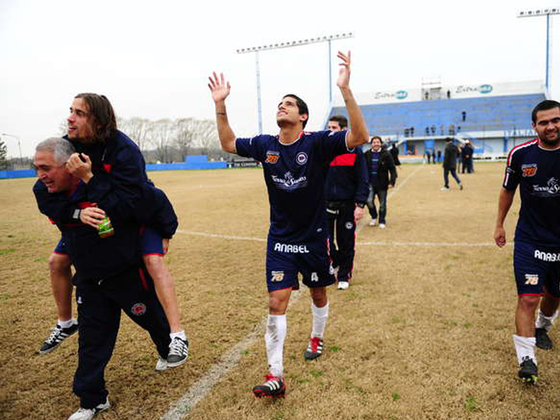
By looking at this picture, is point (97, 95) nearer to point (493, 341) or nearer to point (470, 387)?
point (470, 387)

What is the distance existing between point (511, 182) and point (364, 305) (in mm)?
Result: 2054

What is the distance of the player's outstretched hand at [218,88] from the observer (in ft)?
10.6

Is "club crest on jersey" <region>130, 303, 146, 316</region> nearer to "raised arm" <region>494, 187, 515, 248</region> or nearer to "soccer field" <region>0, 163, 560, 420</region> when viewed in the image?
"soccer field" <region>0, 163, 560, 420</region>

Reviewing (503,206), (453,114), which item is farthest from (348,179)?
(453,114)

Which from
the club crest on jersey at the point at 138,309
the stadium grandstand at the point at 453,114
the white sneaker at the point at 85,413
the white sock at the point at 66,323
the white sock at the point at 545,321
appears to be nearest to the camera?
the white sneaker at the point at 85,413

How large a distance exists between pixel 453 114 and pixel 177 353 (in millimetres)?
67336

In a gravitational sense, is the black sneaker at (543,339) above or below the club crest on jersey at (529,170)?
below

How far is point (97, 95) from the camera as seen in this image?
2.61 m

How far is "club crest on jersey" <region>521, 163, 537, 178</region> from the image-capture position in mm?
3100

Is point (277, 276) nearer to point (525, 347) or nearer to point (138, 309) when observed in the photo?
point (138, 309)

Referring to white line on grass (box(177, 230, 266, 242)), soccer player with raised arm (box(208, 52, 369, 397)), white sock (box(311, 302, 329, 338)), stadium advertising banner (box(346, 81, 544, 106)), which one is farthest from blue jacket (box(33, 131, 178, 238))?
stadium advertising banner (box(346, 81, 544, 106))

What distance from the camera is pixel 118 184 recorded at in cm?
254

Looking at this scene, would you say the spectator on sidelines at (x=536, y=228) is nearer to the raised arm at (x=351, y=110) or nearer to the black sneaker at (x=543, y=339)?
the black sneaker at (x=543, y=339)

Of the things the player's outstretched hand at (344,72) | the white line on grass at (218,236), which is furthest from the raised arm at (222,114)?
the white line on grass at (218,236)
